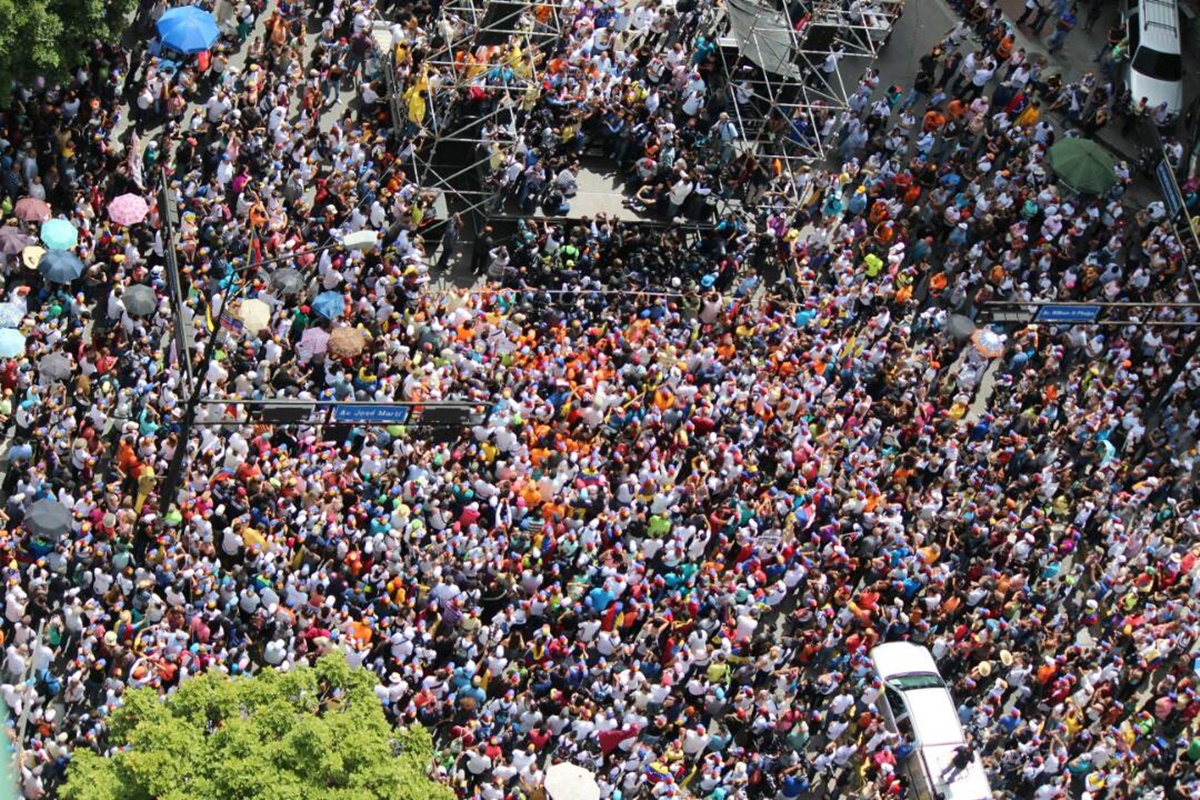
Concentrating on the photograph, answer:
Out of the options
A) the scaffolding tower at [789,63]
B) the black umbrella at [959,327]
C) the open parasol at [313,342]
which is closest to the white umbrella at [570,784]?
the open parasol at [313,342]

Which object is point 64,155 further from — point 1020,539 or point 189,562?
point 1020,539

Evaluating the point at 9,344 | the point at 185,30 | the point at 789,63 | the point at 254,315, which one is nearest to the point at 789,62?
the point at 789,63

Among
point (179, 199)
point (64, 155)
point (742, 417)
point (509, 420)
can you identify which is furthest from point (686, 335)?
point (64, 155)

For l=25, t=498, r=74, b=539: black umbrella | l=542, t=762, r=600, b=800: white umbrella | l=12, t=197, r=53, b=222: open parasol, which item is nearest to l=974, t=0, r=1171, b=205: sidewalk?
l=542, t=762, r=600, b=800: white umbrella

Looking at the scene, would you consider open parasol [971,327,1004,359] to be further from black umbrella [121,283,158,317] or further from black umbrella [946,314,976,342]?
black umbrella [121,283,158,317]

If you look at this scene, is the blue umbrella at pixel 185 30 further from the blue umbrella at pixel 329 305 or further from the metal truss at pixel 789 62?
the metal truss at pixel 789 62

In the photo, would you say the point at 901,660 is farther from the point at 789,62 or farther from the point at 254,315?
the point at 789,62
